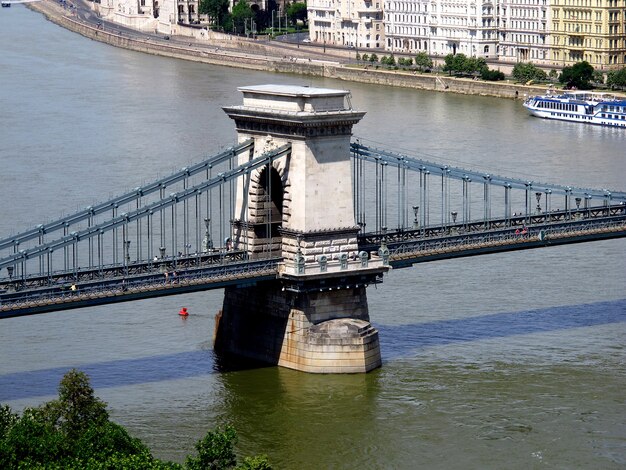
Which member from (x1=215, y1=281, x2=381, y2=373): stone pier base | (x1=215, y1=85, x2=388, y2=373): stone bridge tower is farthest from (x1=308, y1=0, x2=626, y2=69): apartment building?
(x1=215, y1=281, x2=381, y2=373): stone pier base

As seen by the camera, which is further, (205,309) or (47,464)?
(205,309)

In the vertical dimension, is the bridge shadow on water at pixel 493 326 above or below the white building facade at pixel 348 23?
below

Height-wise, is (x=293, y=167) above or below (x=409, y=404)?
above

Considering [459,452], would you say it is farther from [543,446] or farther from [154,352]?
[154,352]

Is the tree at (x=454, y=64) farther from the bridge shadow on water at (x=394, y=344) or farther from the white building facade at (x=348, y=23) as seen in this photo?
the bridge shadow on water at (x=394, y=344)

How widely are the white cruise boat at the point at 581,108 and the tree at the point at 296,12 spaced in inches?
1633

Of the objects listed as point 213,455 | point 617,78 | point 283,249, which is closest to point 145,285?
point 283,249

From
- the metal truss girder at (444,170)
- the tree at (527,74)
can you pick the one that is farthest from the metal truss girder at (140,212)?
the tree at (527,74)

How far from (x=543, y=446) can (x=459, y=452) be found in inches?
54.9

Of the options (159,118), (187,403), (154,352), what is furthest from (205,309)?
(159,118)

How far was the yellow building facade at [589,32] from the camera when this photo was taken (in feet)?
302

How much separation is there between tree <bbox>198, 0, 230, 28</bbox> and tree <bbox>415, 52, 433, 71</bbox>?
27.2 metres

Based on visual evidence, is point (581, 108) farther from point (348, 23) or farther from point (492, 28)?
point (348, 23)

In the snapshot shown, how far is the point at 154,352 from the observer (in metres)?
41.3
